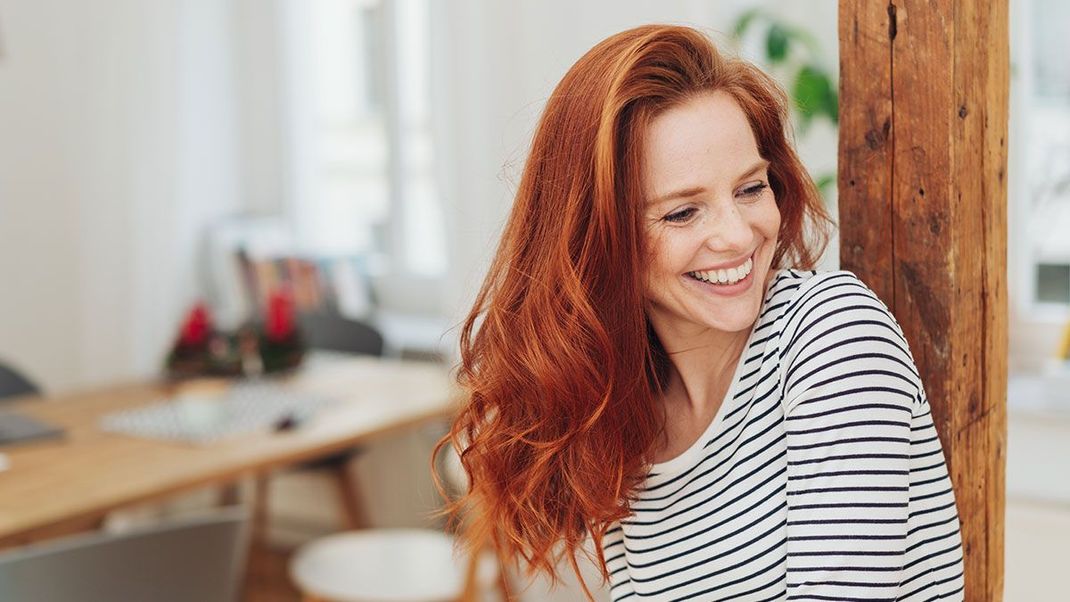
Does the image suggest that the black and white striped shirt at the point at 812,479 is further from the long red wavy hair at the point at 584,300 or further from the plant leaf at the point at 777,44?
the plant leaf at the point at 777,44

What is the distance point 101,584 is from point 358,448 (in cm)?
179

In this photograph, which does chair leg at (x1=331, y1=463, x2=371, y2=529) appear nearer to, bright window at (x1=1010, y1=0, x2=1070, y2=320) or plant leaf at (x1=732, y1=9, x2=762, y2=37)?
plant leaf at (x1=732, y1=9, x2=762, y2=37)

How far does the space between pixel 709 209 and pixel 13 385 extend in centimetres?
249

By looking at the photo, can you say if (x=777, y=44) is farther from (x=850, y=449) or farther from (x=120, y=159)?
(x=120, y=159)

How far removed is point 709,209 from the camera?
3.68 feet

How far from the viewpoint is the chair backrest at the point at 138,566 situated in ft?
5.56

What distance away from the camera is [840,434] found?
106 cm

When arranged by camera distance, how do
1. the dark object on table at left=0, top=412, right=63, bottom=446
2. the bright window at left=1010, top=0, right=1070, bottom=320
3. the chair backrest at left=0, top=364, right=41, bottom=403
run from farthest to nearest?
the chair backrest at left=0, top=364, right=41, bottom=403 → the bright window at left=1010, top=0, right=1070, bottom=320 → the dark object on table at left=0, top=412, right=63, bottom=446

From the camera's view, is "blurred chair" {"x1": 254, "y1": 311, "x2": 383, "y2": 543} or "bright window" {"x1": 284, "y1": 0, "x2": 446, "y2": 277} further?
"bright window" {"x1": 284, "y1": 0, "x2": 446, "y2": 277}

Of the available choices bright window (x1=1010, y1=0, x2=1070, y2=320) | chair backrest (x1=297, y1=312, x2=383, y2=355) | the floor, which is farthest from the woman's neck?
chair backrest (x1=297, y1=312, x2=383, y2=355)

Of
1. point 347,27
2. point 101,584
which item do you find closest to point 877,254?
point 101,584

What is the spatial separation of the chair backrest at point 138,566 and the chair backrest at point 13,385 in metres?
1.40

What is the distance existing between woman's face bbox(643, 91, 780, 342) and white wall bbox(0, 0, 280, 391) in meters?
3.06

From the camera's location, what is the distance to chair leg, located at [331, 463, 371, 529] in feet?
11.0
